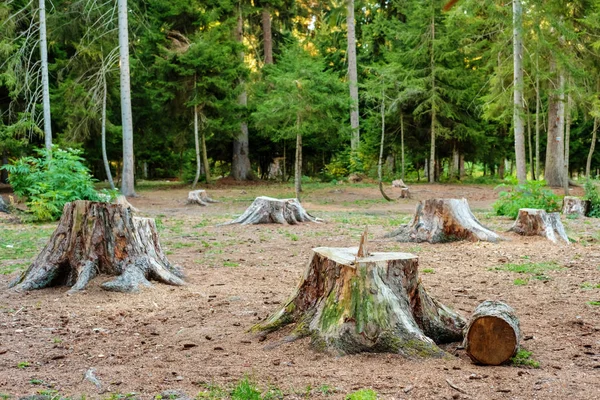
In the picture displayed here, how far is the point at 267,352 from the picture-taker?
4121mm

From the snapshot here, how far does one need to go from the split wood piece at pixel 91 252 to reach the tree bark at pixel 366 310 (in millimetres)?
2352

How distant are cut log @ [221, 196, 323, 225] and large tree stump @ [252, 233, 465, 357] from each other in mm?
8367

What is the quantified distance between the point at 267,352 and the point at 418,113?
85.0 ft

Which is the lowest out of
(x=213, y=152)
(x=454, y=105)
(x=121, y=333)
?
(x=121, y=333)

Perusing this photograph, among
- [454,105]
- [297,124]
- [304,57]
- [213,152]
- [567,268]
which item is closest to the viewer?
[567,268]

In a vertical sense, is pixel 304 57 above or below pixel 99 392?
above

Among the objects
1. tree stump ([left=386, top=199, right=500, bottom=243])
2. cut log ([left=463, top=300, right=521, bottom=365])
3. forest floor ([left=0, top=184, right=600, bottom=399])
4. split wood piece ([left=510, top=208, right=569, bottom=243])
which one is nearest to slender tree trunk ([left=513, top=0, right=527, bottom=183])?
split wood piece ([left=510, top=208, right=569, bottom=243])

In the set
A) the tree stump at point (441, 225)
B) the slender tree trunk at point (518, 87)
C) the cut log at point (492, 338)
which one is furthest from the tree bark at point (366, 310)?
the slender tree trunk at point (518, 87)

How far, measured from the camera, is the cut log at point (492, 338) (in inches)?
152

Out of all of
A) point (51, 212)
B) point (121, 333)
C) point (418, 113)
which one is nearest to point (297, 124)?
point (51, 212)

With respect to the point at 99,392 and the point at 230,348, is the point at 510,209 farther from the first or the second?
the point at 99,392

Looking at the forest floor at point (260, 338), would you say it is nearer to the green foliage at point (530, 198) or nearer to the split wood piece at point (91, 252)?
the split wood piece at point (91, 252)

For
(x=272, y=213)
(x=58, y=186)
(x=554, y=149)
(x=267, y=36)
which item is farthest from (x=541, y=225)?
(x=267, y=36)

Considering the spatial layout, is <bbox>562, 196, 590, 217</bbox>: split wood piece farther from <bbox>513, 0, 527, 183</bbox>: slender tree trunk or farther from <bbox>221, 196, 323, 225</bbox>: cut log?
<bbox>221, 196, 323, 225</bbox>: cut log
